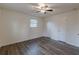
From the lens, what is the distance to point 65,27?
4.36m

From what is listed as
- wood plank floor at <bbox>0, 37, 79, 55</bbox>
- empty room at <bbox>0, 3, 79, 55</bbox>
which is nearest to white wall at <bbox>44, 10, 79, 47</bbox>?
empty room at <bbox>0, 3, 79, 55</bbox>

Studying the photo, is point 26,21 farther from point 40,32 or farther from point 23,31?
point 40,32

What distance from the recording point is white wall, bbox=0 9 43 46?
372 centimetres

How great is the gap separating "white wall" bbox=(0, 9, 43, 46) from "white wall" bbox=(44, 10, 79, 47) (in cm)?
56

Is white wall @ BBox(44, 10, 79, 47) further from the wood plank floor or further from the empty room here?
the wood plank floor

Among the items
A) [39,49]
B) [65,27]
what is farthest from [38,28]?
[65,27]

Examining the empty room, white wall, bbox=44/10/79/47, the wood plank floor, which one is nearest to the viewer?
the wood plank floor

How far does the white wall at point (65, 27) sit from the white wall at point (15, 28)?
56 cm

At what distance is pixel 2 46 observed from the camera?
11.8 feet

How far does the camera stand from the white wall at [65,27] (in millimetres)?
3814

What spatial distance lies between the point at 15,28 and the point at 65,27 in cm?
204

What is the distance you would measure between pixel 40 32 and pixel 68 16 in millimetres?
1246

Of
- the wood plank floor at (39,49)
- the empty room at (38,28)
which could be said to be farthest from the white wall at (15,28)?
the wood plank floor at (39,49)
